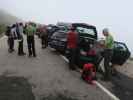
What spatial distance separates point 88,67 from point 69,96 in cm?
294

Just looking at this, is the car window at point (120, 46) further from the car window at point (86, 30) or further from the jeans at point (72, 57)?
the jeans at point (72, 57)

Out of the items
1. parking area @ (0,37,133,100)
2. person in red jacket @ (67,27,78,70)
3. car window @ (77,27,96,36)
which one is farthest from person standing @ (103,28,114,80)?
car window @ (77,27,96,36)

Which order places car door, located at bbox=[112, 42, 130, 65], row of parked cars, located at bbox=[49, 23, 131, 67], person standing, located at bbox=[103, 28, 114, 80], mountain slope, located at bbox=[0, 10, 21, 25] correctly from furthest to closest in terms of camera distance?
mountain slope, located at bbox=[0, 10, 21, 25], car door, located at bbox=[112, 42, 130, 65], row of parked cars, located at bbox=[49, 23, 131, 67], person standing, located at bbox=[103, 28, 114, 80]

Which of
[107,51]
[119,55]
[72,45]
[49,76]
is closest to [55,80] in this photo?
[49,76]

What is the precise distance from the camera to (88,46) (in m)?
16.6

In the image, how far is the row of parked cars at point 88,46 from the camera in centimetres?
1648

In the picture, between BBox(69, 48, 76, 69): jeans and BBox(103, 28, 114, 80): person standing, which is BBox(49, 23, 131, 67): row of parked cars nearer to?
BBox(69, 48, 76, 69): jeans

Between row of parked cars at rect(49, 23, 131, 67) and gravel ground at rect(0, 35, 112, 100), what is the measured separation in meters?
0.91

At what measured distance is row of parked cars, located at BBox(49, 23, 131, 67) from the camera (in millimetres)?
16484

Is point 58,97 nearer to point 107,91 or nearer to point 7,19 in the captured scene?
point 107,91

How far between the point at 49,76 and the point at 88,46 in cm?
328

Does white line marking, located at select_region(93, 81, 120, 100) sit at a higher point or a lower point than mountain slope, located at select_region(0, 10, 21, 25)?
higher

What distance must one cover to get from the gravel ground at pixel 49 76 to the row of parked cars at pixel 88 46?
0.91 metres

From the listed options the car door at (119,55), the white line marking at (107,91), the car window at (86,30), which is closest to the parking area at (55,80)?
the white line marking at (107,91)
